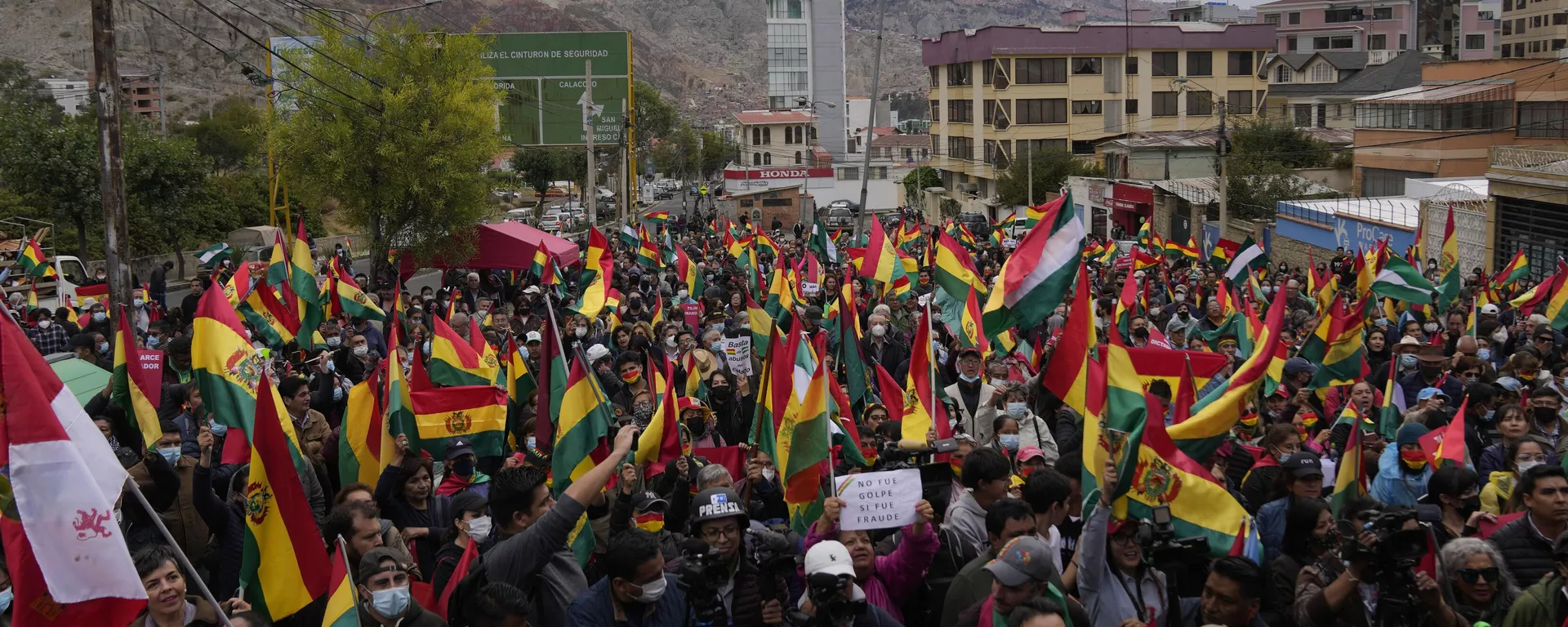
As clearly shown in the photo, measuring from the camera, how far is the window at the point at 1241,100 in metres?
69.1

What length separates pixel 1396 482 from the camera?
736 centimetres

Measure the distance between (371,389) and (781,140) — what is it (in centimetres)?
9078

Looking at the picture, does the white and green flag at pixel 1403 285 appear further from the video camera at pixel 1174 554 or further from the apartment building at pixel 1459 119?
the apartment building at pixel 1459 119

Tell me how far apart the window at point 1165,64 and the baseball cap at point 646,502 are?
212 feet

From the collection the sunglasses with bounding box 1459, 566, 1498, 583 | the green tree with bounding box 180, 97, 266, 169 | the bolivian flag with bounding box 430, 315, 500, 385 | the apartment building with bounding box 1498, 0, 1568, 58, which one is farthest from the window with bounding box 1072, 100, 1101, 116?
the sunglasses with bounding box 1459, 566, 1498, 583

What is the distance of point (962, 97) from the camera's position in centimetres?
A: 7119

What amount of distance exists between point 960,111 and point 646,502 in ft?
220

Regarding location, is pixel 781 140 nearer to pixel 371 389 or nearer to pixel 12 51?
pixel 12 51

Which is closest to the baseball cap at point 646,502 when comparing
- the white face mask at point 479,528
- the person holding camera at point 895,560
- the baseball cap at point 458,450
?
the white face mask at point 479,528

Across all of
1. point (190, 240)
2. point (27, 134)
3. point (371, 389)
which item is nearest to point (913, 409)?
point (371, 389)

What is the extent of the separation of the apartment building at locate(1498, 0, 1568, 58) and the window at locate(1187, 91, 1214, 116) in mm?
22959

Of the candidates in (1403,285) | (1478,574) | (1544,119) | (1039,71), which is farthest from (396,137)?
(1039,71)

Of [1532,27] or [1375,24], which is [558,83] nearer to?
[1532,27]

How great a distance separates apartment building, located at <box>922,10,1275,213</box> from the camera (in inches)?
2586
